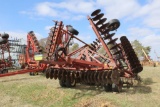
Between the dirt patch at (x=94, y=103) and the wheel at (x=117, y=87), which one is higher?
the wheel at (x=117, y=87)

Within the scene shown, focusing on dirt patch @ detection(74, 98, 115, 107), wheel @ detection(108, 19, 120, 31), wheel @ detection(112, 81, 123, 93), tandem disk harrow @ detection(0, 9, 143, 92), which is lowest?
dirt patch @ detection(74, 98, 115, 107)

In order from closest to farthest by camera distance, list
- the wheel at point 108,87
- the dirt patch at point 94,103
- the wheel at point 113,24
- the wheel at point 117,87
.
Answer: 1. the dirt patch at point 94,103
2. the wheel at point 117,87
3. the wheel at point 108,87
4. the wheel at point 113,24

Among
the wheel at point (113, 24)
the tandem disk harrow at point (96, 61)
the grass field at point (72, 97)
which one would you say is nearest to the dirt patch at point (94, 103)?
the grass field at point (72, 97)

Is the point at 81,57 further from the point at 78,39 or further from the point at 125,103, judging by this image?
the point at 125,103

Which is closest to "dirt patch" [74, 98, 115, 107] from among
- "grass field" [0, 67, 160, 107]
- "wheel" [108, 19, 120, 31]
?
"grass field" [0, 67, 160, 107]

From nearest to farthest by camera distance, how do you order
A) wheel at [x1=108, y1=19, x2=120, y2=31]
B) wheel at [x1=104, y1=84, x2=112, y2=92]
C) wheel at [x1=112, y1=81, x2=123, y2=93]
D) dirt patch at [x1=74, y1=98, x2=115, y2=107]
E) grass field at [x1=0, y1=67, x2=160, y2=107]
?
dirt patch at [x1=74, y1=98, x2=115, y2=107] < grass field at [x1=0, y1=67, x2=160, y2=107] < wheel at [x1=112, y1=81, x2=123, y2=93] < wheel at [x1=104, y1=84, x2=112, y2=92] < wheel at [x1=108, y1=19, x2=120, y2=31]

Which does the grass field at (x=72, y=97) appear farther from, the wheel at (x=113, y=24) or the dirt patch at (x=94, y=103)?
the wheel at (x=113, y=24)

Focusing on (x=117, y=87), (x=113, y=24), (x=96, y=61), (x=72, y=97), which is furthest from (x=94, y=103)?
(x=113, y=24)

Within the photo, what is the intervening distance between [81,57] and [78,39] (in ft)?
3.77

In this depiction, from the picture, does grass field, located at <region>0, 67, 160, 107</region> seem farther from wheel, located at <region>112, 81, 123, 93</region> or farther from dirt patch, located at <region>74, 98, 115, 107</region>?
wheel, located at <region>112, 81, 123, 93</region>

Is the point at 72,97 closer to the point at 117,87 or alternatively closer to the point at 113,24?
the point at 117,87

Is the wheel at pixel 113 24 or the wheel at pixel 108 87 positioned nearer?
the wheel at pixel 108 87

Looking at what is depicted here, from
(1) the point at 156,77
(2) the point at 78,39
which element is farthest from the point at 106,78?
(1) the point at 156,77

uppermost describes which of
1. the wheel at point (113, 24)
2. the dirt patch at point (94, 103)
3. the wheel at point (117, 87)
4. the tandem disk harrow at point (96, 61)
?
the wheel at point (113, 24)
